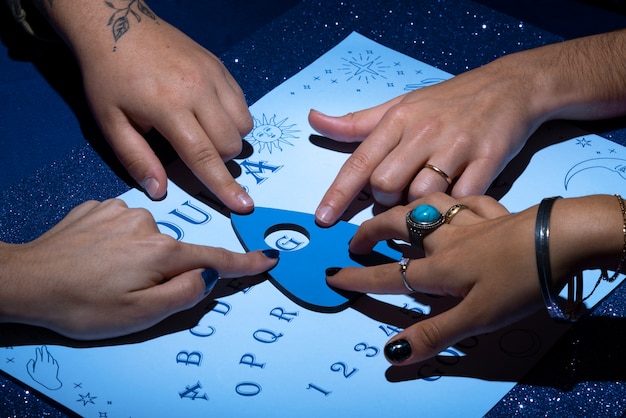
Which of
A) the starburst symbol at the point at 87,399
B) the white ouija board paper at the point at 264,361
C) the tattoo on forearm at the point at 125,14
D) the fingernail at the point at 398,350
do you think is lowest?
the starburst symbol at the point at 87,399

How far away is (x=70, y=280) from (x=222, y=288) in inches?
6.4

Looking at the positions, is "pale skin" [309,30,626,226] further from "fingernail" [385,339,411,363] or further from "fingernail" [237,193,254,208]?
"fingernail" [385,339,411,363]

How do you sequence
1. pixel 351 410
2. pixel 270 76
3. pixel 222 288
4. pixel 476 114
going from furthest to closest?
pixel 270 76
pixel 476 114
pixel 222 288
pixel 351 410

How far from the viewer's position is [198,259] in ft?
2.75

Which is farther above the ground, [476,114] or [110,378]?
[476,114]

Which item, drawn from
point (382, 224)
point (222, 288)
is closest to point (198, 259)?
point (222, 288)

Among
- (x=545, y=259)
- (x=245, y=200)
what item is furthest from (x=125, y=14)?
(x=545, y=259)

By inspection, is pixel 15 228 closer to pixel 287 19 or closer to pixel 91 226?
pixel 91 226

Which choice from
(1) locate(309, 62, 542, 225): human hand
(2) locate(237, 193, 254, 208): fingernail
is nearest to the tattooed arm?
(2) locate(237, 193, 254, 208): fingernail

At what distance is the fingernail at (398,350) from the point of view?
781mm

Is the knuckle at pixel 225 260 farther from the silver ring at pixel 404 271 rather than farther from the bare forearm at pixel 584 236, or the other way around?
the bare forearm at pixel 584 236

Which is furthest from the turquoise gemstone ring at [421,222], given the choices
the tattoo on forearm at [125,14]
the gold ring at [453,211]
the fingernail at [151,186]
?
the tattoo on forearm at [125,14]

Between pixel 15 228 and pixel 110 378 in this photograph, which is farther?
pixel 15 228

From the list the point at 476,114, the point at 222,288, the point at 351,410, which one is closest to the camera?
the point at 351,410
